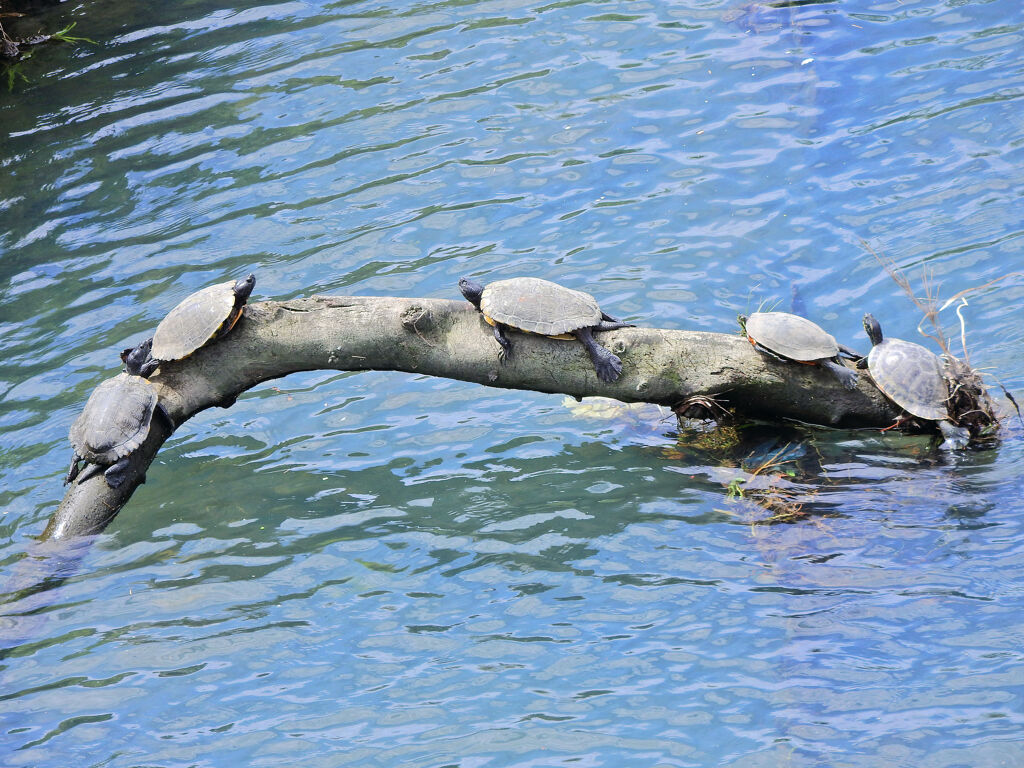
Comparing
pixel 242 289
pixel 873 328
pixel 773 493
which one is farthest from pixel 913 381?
pixel 242 289

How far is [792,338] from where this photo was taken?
17.8ft

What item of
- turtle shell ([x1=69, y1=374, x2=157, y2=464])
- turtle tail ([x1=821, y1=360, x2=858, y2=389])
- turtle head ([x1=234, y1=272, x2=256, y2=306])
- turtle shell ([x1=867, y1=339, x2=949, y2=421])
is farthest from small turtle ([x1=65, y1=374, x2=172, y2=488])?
turtle shell ([x1=867, y1=339, x2=949, y2=421])

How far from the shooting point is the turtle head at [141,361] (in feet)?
19.2

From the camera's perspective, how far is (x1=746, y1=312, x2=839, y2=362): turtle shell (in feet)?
17.6

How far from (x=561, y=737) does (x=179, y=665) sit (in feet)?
6.88

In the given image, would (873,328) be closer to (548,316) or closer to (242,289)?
(548,316)

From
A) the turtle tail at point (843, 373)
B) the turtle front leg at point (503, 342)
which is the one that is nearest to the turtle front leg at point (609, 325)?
the turtle front leg at point (503, 342)

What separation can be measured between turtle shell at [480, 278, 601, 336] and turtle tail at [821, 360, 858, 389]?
4.51 ft

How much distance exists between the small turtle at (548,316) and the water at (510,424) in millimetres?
921

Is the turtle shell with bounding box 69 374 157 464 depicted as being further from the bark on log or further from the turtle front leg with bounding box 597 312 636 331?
the turtle front leg with bounding box 597 312 636 331

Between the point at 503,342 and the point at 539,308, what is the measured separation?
0.29 metres

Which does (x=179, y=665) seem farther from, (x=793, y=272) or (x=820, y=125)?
(x=820, y=125)

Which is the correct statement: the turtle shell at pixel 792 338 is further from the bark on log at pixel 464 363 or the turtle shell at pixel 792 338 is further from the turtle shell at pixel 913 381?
the turtle shell at pixel 913 381

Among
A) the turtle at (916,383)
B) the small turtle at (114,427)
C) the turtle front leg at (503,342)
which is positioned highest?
the small turtle at (114,427)
